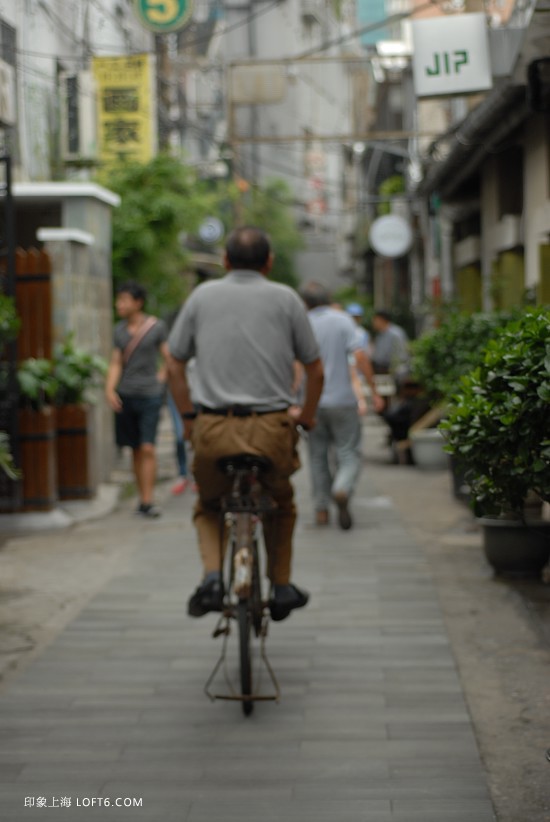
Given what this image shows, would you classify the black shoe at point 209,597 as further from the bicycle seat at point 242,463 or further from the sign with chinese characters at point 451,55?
the sign with chinese characters at point 451,55

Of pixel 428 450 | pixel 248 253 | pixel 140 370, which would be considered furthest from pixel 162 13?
pixel 248 253

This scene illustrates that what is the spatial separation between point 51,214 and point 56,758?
9818 mm

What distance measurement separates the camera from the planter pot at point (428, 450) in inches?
599

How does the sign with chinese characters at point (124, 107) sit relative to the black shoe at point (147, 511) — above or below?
above

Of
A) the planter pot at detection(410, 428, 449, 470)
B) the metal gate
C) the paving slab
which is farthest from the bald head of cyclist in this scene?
the planter pot at detection(410, 428, 449, 470)

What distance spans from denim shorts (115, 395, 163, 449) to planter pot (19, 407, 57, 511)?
2.43 feet

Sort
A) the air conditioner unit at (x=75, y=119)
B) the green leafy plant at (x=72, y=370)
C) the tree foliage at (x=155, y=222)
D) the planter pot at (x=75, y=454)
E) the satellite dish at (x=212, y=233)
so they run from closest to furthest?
the green leafy plant at (x=72, y=370) → the planter pot at (x=75, y=454) → the air conditioner unit at (x=75, y=119) → the tree foliage at (x=155, y=222) → the satellite dish at (x=212, y=233)

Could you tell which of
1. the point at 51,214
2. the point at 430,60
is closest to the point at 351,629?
the point at 430,60

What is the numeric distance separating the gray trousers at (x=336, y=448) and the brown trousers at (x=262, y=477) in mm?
4591

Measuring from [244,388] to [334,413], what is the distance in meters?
5.02

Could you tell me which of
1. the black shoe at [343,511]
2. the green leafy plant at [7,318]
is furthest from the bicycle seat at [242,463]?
the black shoe at [343,511]

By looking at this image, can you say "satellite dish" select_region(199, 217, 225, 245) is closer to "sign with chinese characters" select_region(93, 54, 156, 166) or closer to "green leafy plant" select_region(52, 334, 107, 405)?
"sign with chinese characters" select_region(93, 54, 156, 166)

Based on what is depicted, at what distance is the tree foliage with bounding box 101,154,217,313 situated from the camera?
17547mm

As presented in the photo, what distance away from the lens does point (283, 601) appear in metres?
6.06
